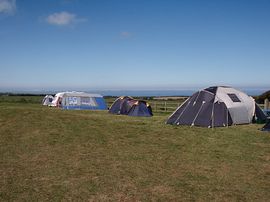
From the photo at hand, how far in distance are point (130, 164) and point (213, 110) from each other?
1083 cm

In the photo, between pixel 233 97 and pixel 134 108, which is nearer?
pixel 233 97

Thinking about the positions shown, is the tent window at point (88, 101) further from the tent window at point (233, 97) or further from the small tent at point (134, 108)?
the tent window at point (233, 97)

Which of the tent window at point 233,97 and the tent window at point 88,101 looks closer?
the tent window at point 233,97

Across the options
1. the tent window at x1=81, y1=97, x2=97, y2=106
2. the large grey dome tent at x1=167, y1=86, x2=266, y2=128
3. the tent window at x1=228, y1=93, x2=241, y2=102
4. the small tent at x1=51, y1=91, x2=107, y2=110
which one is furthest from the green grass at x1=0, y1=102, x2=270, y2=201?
the tent window at x1=81, y1=97, x2=97, y2=106

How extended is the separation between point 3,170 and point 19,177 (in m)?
0.89

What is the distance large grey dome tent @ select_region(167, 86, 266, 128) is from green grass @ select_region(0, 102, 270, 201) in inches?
118

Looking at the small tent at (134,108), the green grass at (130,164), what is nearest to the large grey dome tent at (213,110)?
the green grass at (130,164)

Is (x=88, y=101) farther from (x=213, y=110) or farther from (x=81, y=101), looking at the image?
(x=213, y=110)

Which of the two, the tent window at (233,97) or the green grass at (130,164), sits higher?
the tent window at (233,97)

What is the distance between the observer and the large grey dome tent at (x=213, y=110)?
19.0m

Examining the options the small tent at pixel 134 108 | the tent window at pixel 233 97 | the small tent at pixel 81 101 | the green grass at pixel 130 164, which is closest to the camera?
the green grass at pixel 130 164

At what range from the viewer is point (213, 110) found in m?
19.3

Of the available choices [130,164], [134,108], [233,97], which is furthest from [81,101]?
[130,164]

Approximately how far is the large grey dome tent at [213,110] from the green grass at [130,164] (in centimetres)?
300
